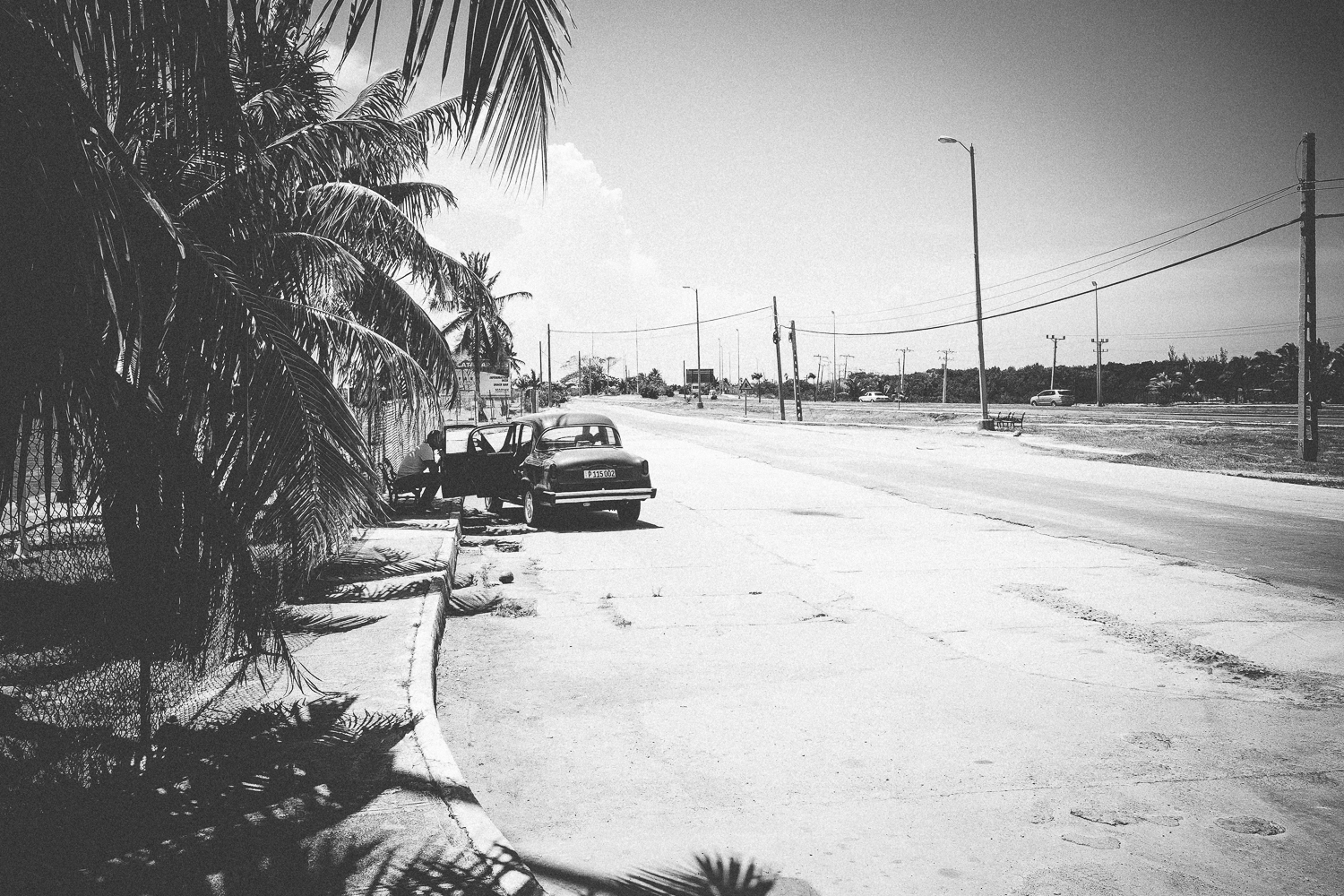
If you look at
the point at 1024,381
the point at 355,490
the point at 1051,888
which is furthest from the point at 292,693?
the point at 1024,381

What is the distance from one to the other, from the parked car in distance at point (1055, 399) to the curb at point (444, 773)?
7664cm

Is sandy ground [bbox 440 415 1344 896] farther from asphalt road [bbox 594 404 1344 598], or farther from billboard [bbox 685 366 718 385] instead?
billboard [bbox 685 366 718 385]

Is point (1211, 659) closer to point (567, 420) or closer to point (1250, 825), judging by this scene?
point (1250, 825)

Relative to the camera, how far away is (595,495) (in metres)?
12.6

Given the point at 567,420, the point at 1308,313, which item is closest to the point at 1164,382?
the point at 1308,313

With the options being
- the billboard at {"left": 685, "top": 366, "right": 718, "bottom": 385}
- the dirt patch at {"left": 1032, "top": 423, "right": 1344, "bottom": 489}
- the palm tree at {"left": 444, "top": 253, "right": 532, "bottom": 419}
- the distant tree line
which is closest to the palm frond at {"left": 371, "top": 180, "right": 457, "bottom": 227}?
the palm tree at {"left": 444, "top": 253, "right": 532, "bottom": 419}

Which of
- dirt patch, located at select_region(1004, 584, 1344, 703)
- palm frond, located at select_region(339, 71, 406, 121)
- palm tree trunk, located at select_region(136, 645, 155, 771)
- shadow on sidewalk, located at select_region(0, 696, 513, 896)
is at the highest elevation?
palm frond, located at select_region(339, 71, 406, 121)

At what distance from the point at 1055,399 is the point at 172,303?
8069cm

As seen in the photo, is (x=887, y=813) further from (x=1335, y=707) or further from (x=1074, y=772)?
(x=1335, y=707)

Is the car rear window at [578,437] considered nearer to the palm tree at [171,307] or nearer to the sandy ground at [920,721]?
the sandy ground at [920,721]

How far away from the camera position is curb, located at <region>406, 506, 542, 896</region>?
314 centimetres

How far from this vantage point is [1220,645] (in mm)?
6543

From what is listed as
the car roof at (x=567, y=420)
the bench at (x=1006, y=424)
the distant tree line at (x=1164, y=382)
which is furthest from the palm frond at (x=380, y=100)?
the distant tree line at (x=1164, y=382)

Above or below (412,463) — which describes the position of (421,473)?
below
